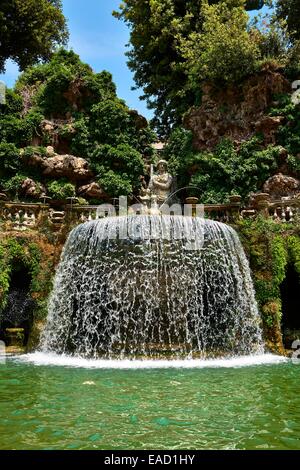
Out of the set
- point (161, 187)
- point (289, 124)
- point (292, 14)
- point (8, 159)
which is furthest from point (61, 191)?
point (292, 14)

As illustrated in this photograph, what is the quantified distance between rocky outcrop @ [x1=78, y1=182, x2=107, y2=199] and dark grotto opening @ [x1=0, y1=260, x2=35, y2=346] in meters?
9.23

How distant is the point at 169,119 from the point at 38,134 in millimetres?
8503

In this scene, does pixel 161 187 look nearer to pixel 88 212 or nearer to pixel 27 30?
pixel 88 212

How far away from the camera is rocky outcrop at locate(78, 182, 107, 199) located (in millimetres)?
22094

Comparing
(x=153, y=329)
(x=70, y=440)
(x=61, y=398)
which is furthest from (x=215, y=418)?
(x=153, y=329)

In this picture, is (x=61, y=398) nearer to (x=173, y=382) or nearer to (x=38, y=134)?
(x=173, y=382)

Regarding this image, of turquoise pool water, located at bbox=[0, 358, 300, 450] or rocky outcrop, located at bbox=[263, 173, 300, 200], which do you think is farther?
rocky outcrop, located at bbox=[263, 173, 300, 200]

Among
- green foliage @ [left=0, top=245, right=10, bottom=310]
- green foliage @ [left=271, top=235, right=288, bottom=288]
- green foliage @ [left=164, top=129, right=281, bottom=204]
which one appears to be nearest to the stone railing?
green foliage @ [left=0, top=245, right=10, bottom=310]

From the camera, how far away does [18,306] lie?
13.2 metres

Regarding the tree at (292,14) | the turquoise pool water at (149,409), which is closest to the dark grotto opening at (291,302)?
the turquoise pool water at (149,409)

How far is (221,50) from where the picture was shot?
21.5 meters

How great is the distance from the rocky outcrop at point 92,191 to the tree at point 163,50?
21.4ft

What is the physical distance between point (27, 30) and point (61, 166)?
13.1 meters

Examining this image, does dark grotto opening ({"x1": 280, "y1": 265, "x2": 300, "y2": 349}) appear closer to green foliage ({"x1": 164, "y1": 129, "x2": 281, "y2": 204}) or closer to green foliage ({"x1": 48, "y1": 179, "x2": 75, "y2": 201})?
green foliage ({"x1": 164, "y1": 129, "x2": 281, "y2": 204})
